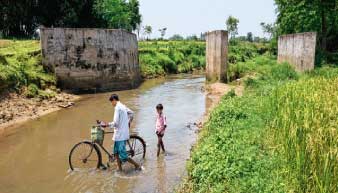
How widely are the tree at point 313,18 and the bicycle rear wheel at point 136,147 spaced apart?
1986 cm

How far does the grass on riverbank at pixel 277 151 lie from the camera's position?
5.04 metres

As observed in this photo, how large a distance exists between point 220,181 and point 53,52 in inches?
639

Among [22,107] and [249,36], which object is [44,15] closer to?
[22,107]

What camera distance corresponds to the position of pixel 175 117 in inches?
587

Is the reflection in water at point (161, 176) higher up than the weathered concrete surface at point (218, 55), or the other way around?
the weathered concrete surface at point (218, 55)

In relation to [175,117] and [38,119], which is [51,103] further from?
[175,117]

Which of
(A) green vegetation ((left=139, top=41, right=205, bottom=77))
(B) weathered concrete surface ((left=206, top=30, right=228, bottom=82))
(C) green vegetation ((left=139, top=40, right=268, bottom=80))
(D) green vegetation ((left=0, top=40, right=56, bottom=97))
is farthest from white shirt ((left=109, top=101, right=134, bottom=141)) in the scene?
(A) green vegetation ((left=139, top=41, right=205, bottom=77))

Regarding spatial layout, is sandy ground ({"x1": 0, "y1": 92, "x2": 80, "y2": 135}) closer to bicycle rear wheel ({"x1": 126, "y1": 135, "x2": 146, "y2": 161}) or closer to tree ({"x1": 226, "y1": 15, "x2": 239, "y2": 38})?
bicycle rear wheel ({"x1": 126, "y1": 135, "x2": 146, "y2": 161})

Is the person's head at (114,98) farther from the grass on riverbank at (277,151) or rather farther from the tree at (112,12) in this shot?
the tree at (112,12)

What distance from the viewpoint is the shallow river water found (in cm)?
793

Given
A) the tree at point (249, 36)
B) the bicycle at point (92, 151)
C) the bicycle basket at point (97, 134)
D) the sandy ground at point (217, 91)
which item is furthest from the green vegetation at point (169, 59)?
the tree at point (249, 36)

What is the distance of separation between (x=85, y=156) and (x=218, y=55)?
1570 centimetres

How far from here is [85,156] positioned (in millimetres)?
8758

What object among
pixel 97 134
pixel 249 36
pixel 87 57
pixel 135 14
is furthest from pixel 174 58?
pixel 249 36
